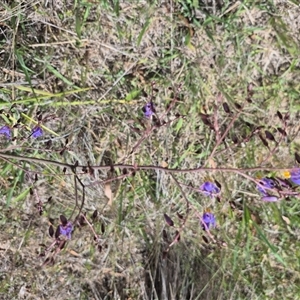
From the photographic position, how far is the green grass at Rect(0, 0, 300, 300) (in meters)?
2.02

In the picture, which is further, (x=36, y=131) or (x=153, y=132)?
(x=153, y=132)

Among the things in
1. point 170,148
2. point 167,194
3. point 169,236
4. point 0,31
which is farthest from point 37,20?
point 169,236

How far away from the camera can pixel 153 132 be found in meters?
2.05

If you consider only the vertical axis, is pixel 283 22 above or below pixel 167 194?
above

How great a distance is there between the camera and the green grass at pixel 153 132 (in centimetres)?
202

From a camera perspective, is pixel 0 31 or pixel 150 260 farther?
pixel 150 260

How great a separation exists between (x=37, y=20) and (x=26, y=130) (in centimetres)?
42

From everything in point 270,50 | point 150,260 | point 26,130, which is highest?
point 270,50

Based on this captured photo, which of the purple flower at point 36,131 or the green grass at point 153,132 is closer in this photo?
the purple flower at point 36,131

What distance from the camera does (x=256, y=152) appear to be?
2076 mm

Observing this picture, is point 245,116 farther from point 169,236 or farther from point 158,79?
point 169,236

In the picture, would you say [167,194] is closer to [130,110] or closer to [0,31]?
[130,110]

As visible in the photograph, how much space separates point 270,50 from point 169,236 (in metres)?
0.83

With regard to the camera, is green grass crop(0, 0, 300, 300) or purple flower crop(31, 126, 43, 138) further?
green grass crop(0, 0, 300, 300)
